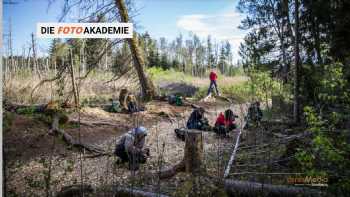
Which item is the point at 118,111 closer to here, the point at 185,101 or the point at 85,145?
the point at 185,101

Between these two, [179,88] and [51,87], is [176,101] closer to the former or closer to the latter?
[179,88]

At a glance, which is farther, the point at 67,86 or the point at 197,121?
the point at 67,86

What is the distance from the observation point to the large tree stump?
13.0ft

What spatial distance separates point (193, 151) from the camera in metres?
3.99

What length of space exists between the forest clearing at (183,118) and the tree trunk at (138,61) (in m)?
0.03

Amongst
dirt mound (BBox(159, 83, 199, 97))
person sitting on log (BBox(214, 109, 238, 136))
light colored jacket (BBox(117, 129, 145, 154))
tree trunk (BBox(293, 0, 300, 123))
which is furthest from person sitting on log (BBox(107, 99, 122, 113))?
tree trunk (BBox(293, 0, 300, 123))

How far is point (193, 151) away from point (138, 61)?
21.6ft

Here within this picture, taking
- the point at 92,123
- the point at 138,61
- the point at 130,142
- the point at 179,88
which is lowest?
the point at 92,123

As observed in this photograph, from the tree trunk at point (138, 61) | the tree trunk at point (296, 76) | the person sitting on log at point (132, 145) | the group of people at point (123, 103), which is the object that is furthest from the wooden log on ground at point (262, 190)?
the tree trunk at point (138, 61)

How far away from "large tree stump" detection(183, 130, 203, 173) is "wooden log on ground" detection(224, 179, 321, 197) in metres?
0.68

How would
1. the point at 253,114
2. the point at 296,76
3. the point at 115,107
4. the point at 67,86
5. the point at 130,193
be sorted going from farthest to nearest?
the point at 115,107, the point at 67,86, the point at 296,76, the point at 253,114, the point at 130,193

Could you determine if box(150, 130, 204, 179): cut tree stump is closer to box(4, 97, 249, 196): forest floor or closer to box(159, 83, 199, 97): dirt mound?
box(4, 97, 249, 196): forest floor

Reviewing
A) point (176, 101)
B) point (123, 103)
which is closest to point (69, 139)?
point (123, 103)

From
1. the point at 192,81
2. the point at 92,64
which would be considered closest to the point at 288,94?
the point at 92,64
